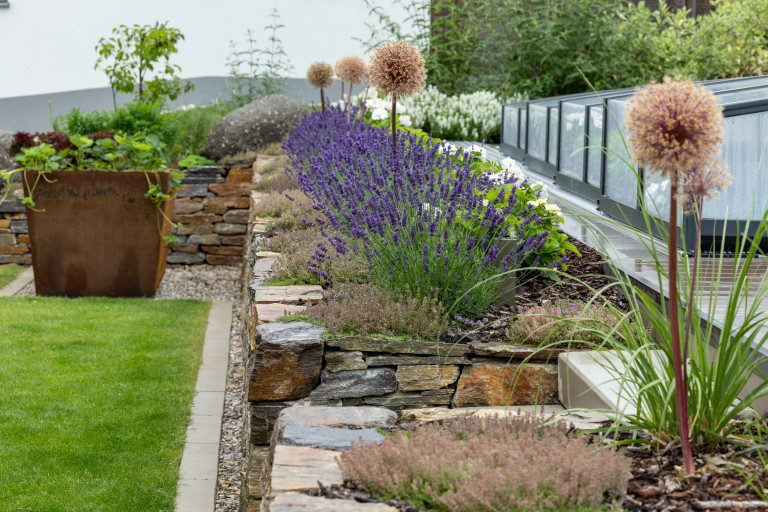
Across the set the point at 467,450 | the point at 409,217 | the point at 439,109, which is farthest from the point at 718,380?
the point at 439,109

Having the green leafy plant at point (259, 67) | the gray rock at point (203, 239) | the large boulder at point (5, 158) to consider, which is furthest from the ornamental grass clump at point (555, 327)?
the green leafy plant at point (259, 67)

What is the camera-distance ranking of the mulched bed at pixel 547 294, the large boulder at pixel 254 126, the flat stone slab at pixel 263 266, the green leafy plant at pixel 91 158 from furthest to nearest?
the large boulder at pixel 254 126
the green leafy plant at pixel 91 158
the flat stone slab at pixel 263 266
the mulched bed at pixel 547 294

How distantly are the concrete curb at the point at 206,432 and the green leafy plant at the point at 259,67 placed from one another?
587cm

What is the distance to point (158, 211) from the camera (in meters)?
7.12

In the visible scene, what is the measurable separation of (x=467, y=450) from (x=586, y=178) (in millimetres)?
4090

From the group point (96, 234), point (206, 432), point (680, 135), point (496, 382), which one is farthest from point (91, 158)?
point (680, 135)

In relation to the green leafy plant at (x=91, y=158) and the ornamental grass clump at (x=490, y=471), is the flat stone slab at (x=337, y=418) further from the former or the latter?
the green leafy plant at (x=91, y=158)

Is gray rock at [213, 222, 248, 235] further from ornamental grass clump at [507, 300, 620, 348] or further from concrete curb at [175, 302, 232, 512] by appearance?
ornamental grass clump at [507, 300, 620, 348]

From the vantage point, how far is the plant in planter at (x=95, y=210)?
6953mm

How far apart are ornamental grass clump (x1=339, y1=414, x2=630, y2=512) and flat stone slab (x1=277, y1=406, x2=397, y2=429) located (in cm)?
30

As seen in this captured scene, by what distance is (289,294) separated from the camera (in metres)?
3.71

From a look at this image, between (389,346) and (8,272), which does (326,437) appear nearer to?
(389,346)

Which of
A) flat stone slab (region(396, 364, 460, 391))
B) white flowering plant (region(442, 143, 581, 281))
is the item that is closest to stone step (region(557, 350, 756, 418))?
flat stone slab (region(396, 364, 460, 391))

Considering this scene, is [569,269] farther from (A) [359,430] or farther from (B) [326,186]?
(A) [359,430]
